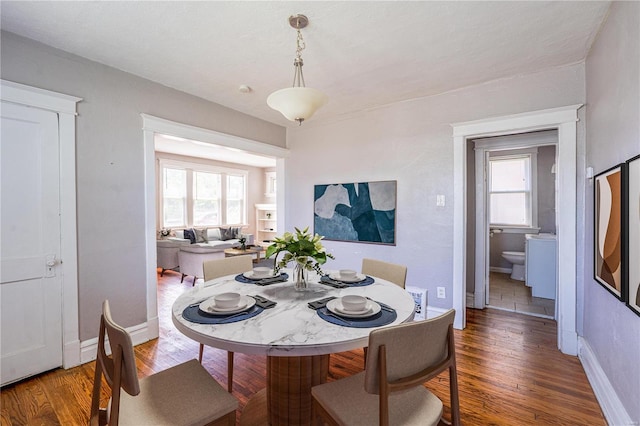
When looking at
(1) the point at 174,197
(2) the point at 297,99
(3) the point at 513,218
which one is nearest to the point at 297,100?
(2) the point at 297,99

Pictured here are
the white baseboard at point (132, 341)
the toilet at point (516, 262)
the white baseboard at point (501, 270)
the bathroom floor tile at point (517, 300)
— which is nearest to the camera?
the white baseboard at point (132, 341)

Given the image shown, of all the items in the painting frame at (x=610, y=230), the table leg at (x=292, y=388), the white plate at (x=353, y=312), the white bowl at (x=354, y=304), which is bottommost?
the table leg at (x=292, y=388)

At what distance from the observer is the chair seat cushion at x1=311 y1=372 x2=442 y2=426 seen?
3.74ft

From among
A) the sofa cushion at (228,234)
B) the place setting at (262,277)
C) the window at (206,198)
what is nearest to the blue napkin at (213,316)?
the place setting at (262,277)

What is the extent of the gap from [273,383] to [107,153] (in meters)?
2.30

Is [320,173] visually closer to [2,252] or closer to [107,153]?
[107,153]

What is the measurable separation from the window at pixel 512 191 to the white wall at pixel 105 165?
5.26m

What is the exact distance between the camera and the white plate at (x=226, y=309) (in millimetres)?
1383

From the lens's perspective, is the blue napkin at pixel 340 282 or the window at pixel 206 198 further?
the window at pixel 206 198

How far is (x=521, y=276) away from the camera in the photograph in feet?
17.0

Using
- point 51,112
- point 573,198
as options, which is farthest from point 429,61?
point 51,112

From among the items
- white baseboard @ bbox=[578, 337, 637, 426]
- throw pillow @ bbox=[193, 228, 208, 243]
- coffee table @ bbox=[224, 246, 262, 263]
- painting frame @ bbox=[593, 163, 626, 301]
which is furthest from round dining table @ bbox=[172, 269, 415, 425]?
throw pillow @ bbox=[193, 228, 208, 243]

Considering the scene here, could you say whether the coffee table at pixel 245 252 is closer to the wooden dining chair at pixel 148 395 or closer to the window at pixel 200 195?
the window at pixel 200 195

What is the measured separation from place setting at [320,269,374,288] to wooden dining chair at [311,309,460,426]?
26.3 inches
